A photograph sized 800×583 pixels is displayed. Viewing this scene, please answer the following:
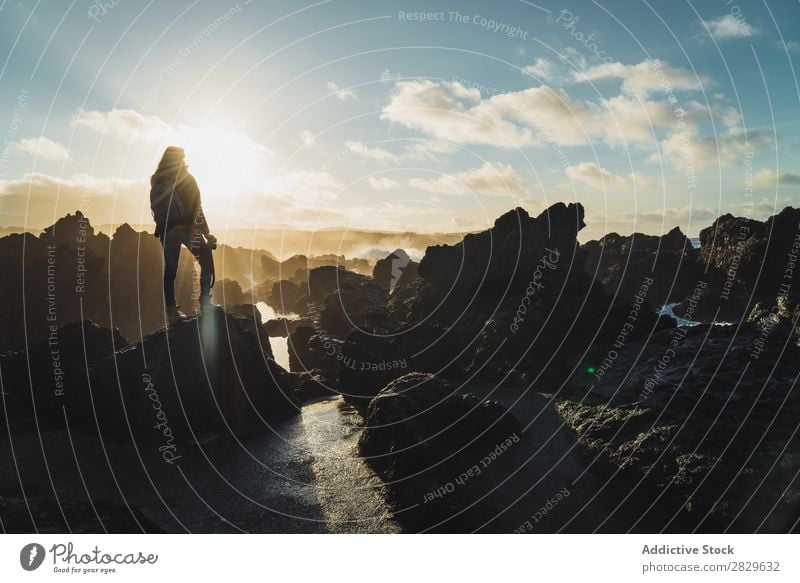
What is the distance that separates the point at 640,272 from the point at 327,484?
7530cm

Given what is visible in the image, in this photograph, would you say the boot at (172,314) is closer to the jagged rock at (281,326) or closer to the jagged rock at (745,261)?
A: the jagged rock at (281,326)

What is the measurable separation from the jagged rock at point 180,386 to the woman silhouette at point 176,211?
2.83m

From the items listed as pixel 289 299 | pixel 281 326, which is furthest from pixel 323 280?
pixel 289 299

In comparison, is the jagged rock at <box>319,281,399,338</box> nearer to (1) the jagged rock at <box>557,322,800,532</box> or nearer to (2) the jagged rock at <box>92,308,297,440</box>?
(2) the jagged rock at <box>92,308,297,440</box>

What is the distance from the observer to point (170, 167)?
14.5 metres

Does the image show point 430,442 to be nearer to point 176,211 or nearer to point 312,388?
point 176,211

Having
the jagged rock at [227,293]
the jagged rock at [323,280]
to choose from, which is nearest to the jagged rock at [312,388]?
the jagged rock at [323,280]

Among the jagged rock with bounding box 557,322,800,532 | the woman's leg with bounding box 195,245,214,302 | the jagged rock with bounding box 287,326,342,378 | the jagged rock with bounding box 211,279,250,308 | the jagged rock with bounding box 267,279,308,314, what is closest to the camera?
the jagged rock with bounding box 557,322,800,532
